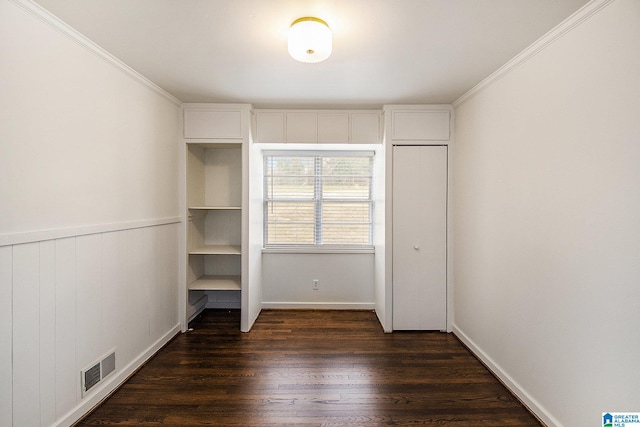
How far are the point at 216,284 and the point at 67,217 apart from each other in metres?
1.86

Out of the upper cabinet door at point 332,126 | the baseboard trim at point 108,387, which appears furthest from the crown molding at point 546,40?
the baseboard trim at point 108,387

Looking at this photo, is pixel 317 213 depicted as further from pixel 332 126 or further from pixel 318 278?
pixel 332 126

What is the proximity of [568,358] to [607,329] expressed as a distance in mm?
348

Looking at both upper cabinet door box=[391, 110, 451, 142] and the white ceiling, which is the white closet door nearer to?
upper cabinet door box=[391, 110, 451, 142]

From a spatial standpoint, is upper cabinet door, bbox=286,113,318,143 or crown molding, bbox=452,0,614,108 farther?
upper cabinet door, bbox=286,113,318,143

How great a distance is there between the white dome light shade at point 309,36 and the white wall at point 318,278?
8.89 ft

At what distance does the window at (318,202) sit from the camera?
407cm

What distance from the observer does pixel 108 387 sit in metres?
2.18

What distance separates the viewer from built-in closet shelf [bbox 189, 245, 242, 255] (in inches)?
134

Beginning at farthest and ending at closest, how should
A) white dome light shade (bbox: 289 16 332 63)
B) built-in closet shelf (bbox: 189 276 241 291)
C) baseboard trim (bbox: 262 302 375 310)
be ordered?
baseboard trim (bbox: 262 302 375 310) < built-in closet shelf (bbox: 189 276 241 291) < white dome light shade (bbox: 289 16 332 63)

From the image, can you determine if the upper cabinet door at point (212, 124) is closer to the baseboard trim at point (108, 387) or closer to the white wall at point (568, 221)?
the baseboard trim at point (108, 387)

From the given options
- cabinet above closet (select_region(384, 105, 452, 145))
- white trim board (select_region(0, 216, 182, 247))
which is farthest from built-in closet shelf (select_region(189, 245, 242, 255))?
cabinet above closet (select_region(384, 105, 452, 145))

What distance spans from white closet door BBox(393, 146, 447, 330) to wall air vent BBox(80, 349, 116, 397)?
8.64ft

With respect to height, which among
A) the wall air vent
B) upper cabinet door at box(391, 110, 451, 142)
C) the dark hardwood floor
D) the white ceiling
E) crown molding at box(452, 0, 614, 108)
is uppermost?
the white ceiling
